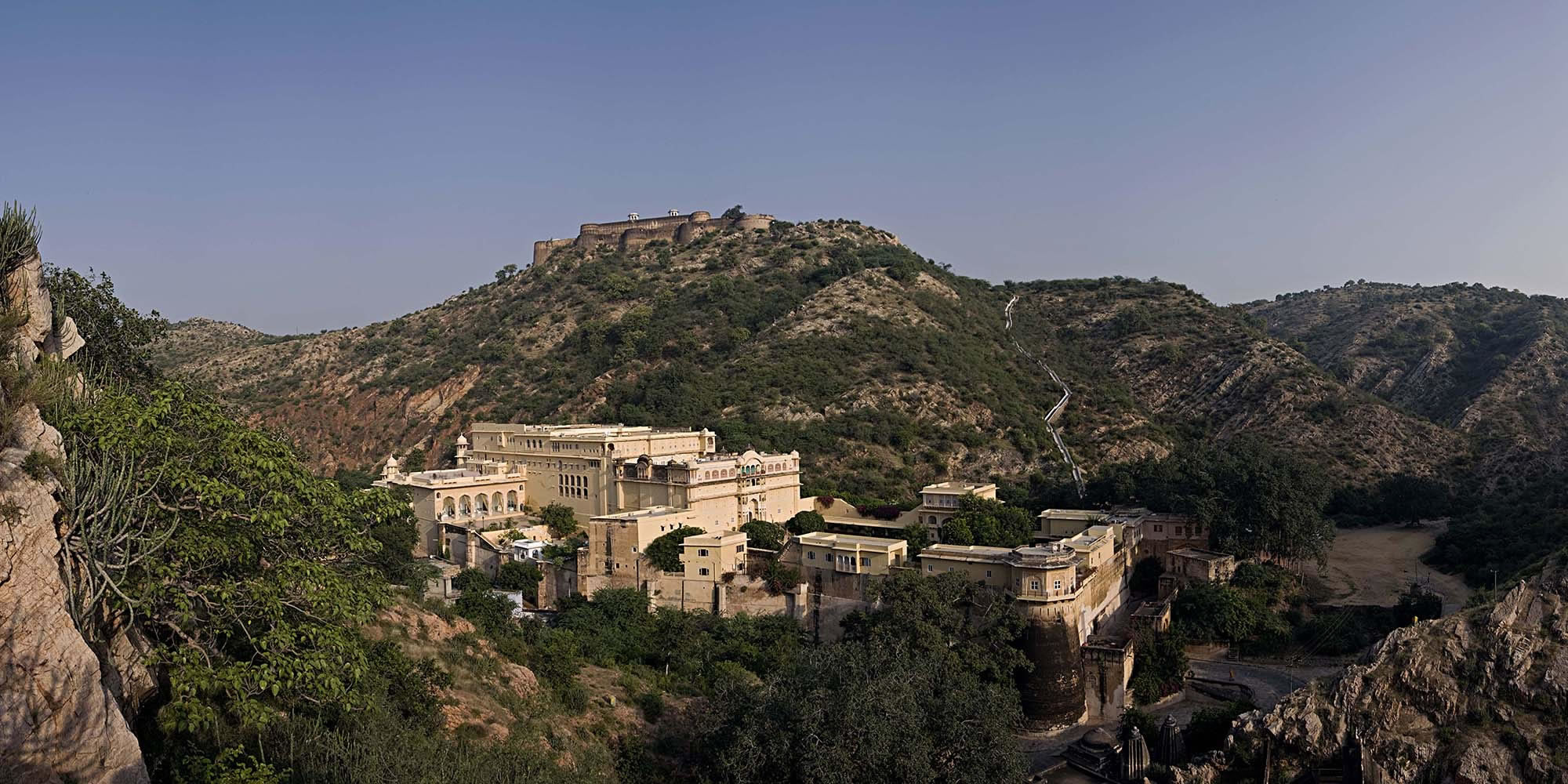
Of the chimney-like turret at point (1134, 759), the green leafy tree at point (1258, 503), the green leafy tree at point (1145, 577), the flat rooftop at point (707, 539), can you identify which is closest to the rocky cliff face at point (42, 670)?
the chimney-like turret at point (1134, 759)

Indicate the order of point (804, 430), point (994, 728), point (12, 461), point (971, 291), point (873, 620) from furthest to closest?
point (971, 291), point (804, 430), point (873, 620), point (994, 728), point (12, 461)

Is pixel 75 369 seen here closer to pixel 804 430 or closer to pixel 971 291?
pixel 804 430

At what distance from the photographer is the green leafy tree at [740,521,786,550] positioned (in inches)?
1385

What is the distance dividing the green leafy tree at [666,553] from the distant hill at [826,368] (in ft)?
41.9

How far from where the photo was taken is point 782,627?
97.9 feet

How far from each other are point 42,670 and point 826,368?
51.8m

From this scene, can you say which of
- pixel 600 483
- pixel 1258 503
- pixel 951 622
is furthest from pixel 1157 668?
pixel 600 483

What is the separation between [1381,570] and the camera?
3819cm

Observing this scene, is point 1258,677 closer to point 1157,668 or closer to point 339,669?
point 1157,668

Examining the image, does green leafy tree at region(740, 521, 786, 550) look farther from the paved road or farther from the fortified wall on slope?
the fortified wall on slope

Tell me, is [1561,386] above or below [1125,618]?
above

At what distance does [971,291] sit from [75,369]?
7553cm

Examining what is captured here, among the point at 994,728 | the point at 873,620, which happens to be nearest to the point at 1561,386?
the point at 873,620

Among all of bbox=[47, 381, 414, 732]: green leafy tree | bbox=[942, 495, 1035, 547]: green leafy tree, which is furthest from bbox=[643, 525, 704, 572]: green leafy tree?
bbox=[47, 381, 414, 732]: green leafy tree
